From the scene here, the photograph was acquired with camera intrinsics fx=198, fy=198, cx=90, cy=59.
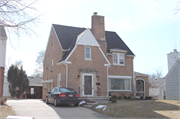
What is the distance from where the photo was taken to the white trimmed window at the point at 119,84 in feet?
74.2

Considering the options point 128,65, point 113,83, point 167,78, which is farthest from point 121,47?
point 167,78

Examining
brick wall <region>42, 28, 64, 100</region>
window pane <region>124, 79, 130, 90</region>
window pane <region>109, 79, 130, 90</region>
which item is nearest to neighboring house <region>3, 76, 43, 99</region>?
brick wall <region>42, 28, 64, 100</region>

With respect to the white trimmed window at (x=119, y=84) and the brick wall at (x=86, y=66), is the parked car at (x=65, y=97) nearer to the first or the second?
the brick wall at (x=86, y=66)

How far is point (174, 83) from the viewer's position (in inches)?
800

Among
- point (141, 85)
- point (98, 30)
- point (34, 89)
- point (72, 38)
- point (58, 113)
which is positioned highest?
point (98, 30)

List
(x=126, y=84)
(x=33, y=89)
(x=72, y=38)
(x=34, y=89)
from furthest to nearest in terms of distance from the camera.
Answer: (x=33, y=89) → (x=34, y=89) → (x=126, y=84) → (x=72, y=38)

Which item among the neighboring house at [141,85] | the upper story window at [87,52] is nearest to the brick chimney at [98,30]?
the upper story window at [87,52]

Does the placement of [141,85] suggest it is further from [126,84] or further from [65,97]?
[65,97]

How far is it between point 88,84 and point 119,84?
5.25 m

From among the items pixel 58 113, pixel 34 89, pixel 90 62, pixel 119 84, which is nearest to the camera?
pixel 58 113

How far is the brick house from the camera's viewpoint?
18.9m

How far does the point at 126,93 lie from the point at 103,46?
607 cm

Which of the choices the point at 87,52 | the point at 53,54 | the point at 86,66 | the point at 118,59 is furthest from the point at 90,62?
the point at 53,54

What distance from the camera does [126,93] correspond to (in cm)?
2294
